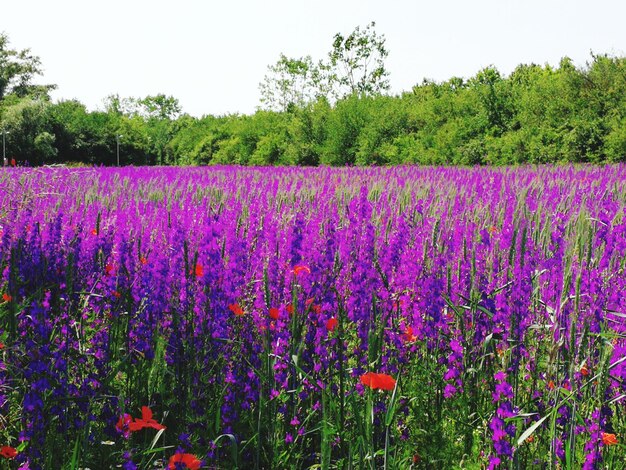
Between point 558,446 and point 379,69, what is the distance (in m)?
43.9

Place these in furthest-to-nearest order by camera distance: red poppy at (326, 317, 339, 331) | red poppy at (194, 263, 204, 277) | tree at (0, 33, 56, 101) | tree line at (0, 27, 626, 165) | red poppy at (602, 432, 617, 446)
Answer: tree at (0, 33, 56, 101) → tree line at (0, 27, 626, 165) → red poppy at (194, 263, 204, 277) → red poppy at (326, 317, 339, 331) → red poppy at (602, 432, 617, 446)

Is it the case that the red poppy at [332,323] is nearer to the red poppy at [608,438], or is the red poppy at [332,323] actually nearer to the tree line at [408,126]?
the red poppy at [608,438]

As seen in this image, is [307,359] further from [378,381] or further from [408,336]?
[378,381]

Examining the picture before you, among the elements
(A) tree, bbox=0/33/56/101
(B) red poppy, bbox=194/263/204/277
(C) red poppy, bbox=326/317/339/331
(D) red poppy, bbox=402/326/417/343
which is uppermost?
(A) tree, bbox=0/33/56/101

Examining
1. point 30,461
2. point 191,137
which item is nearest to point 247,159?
point 191,137

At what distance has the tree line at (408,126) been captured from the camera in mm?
17391

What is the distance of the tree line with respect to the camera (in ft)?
57.1

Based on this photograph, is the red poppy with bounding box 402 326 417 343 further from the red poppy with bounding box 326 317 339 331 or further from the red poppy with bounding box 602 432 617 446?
the red poppy with bounding box 602 432 617 446

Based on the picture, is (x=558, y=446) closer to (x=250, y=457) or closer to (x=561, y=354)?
(x=561, y=354)

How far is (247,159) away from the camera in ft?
108

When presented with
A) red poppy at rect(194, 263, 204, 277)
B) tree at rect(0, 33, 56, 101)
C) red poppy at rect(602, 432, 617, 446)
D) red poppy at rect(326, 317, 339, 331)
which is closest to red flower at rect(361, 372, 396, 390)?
red poppy at rect(326, 317, 339, 331)

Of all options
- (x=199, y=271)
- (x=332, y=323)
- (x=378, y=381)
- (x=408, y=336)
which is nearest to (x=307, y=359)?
(x=332, y=323)

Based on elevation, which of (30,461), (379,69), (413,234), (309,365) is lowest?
(30,461)

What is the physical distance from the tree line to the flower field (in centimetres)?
1448
